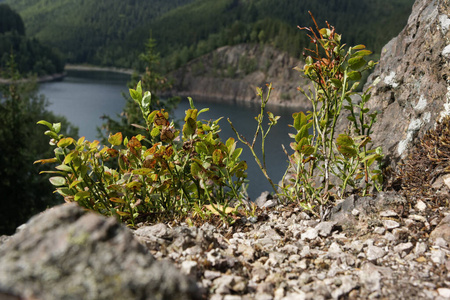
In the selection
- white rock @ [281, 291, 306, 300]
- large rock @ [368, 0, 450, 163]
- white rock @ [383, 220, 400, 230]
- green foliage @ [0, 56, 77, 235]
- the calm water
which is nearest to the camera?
white rock @ [281, 291, 306, 300]

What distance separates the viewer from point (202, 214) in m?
2.63

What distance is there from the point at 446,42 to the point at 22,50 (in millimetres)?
120115

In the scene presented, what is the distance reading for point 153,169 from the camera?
8.90 ft

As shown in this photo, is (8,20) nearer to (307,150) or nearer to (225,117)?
(225,117)

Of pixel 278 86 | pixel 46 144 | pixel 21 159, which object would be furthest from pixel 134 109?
pixel 278 86

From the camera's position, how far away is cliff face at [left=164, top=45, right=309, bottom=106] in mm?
69250

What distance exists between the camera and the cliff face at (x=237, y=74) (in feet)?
227

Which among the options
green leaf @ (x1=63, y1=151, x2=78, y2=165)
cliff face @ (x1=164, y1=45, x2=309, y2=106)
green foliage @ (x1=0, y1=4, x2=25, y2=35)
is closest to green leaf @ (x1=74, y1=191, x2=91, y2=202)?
green leaf @ (x1=63, y1=151, x2=78, y2=165)

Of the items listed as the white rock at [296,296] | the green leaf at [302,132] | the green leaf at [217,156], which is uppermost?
the green leaf at [302,132]

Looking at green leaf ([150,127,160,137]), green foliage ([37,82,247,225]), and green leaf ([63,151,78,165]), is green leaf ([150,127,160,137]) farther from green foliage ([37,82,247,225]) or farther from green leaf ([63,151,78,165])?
green leaf ([63,151,78,165])

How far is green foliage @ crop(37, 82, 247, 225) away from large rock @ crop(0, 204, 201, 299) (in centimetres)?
113

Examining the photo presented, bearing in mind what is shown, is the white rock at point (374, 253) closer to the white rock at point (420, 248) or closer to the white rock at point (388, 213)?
the white rock at point (420, 248)

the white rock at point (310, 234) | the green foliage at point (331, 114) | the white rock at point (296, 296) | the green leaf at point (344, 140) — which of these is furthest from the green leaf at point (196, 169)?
the white rock at point (296, 296)

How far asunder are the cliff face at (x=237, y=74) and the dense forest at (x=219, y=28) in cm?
308
